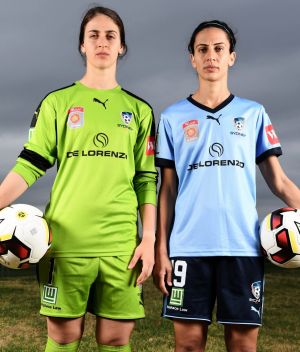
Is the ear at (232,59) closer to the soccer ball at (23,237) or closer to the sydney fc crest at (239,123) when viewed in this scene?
the sydney fc crest at (239,123)

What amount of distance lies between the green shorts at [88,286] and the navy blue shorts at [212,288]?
32cm

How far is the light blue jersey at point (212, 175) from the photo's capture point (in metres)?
4.46

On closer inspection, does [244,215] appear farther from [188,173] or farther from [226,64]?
[226,64]

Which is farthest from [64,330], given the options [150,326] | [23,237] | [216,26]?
[150,326]

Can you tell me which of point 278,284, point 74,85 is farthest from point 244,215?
point 278,284

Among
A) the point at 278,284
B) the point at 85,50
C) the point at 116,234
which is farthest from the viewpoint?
the point at 278,284

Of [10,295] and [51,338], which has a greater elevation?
[51,338]

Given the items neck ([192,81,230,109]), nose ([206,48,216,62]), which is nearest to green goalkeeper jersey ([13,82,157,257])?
neck ([192,81,230,109])

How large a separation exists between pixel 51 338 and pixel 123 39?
243 centimetres

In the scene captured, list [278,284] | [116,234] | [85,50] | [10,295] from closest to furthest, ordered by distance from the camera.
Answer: [116,234]
[85,50]
[10,295]
[278,284]

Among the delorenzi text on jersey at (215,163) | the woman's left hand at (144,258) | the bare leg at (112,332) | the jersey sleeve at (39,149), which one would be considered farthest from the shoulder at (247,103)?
the bare leg at (112,332)

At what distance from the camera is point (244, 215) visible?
178 inches

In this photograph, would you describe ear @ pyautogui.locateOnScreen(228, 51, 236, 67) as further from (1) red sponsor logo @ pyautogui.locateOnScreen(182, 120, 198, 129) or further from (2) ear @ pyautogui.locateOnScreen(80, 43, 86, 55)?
(2) ear @ pyautogui.locateOnScreen(80, 43, 86, 55)

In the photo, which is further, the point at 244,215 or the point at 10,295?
the point at 10,295
